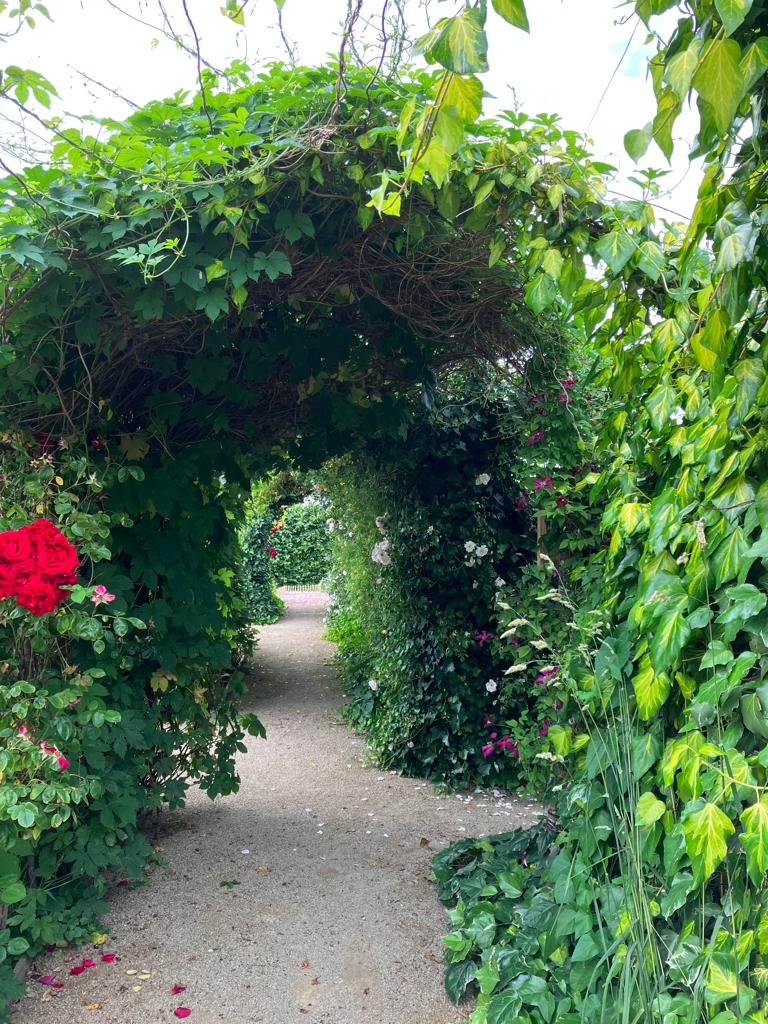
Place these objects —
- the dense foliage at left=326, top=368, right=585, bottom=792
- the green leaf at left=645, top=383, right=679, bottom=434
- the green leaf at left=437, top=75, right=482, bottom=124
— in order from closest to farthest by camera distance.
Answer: the green leaf at left=437, top=75, right=482, bottom=124 → the green leaf at left=645, top=383, right=679, bottom=434 → the dense foliage at left=326, top=368, right=585, bottom=792

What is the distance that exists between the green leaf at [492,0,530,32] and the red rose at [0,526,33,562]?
191 centimetres

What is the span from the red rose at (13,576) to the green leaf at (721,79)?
202 centimetres

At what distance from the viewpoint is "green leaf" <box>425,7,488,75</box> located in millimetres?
812

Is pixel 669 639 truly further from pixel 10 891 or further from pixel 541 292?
pixel 10 891

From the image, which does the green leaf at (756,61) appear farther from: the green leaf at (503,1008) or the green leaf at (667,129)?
the green leaf at (503,1008)

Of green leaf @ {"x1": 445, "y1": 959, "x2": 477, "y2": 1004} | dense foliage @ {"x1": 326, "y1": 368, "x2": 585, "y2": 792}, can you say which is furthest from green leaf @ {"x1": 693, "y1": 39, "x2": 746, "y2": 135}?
dense foliage @ {"x1": 326, "y1": 368, "x2": 585, "y2": 792}

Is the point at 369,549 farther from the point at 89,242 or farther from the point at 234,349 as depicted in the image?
the point at 89,242

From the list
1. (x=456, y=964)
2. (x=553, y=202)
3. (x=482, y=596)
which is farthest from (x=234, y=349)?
(x=456, y=964)

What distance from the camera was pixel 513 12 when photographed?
31.2 inches

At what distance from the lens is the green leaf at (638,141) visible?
1.21 meters

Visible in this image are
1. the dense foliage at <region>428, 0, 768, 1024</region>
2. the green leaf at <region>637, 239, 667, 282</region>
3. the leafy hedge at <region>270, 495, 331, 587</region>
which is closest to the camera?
the dense foliage at <region>428, 0, 768, 1024</region>

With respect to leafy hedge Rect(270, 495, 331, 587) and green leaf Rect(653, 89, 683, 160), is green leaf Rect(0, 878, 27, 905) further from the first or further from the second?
leafy hedge Rect(270, 495, 331, 587)

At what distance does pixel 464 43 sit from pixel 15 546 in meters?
1.87

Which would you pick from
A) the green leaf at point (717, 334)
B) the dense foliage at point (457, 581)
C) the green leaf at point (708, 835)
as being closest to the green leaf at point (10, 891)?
the green leaf at point (708, 835)
